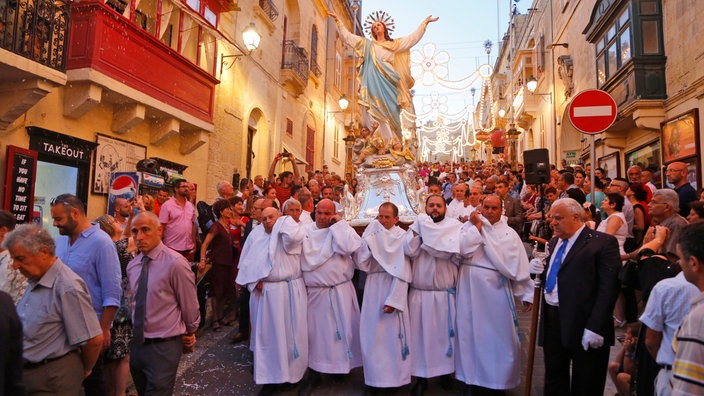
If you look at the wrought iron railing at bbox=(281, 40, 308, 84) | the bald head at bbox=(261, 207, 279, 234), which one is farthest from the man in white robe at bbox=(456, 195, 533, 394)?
the wrought iron railing at bbox=(281, 40, 308, 84)

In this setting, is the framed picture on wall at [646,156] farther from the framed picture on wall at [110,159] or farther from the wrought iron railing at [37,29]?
the wrought iron railing at [37,29]

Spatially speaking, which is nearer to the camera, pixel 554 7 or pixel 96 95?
pixel 96 95

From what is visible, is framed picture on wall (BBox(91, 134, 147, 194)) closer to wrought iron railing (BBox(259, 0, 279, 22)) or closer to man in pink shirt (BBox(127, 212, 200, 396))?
man in pink shirt (BBox(127, 212, 200, 396))

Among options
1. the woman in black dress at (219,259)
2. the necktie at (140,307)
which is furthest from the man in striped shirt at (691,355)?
the woman in black dress at (219,259)

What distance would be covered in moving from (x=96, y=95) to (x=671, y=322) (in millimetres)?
9473

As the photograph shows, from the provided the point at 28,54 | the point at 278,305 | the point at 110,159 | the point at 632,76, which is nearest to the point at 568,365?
the point at 278,305

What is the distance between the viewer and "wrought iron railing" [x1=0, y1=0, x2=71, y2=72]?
7.50 m

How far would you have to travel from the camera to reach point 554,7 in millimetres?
22250

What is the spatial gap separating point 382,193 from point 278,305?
4894 mm

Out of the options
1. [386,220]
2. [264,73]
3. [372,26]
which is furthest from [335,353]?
[264,73]

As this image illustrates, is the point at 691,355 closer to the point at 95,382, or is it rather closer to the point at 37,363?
the point at 37,363

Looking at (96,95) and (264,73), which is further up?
(264,73)

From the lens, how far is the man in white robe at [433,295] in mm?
4848

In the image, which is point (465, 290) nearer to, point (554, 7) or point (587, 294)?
point (587, 294)
